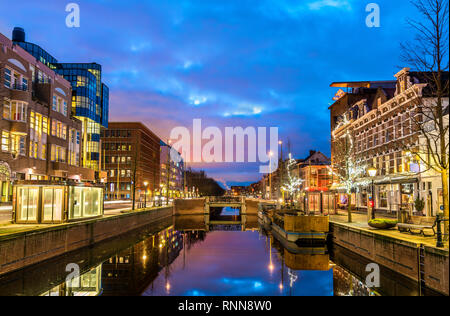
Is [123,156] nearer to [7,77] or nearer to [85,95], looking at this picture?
[85,95]

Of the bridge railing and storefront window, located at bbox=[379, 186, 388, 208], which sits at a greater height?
storefront window, located at bbox=[379, 186, 388, 208]

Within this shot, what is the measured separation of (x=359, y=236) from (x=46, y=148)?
4361 cm

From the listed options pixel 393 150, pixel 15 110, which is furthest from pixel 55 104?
pixel 393 150

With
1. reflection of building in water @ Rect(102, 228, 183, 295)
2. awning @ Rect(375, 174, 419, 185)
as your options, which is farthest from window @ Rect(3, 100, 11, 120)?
awning @ Rect(375, 174, 419, 185)

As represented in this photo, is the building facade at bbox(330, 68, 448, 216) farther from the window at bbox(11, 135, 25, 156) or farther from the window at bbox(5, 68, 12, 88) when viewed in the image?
the window at bbox(5, 68, 12, 88)

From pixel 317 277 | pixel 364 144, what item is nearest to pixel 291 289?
pixel 317 277

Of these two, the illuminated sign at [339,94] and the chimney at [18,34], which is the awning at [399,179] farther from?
the chimney at [18,34]

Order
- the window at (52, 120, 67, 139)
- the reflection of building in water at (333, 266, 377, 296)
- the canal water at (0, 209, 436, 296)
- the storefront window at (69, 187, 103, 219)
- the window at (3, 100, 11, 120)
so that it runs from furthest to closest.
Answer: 1. the window at (52, 120, 67, 139)
2. the window at (3, 100, 11, 120)
3. the storefront window at (69, 187, 103, 219)
4. the canal water at (0, 209, 436, 296)
5. the reflection of building in water at (333, 266, 377, 296)

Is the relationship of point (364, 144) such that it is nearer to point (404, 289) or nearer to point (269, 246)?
point (269, 246)

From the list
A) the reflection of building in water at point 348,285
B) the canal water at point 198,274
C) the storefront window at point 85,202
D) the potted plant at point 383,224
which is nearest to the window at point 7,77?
the storefront window at point 85,202

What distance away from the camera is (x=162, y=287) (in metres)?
16.4

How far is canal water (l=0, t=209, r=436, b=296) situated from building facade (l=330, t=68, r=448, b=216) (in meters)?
8.60

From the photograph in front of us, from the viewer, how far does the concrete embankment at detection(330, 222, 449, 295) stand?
13.1 metres
